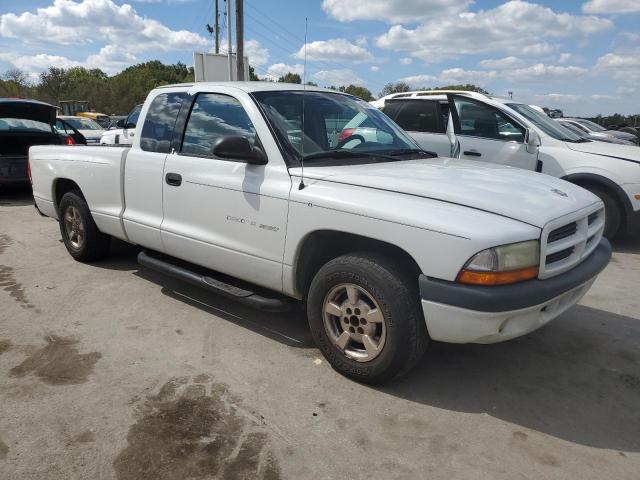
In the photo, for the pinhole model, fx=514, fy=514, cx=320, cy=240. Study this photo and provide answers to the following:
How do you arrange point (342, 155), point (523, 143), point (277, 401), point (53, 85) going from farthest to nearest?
1. point (53, 85)
2. point (523, 143)
3. point (342, 155)
4. point (277, 401)

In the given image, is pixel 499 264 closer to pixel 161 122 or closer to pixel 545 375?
pixel 545 375

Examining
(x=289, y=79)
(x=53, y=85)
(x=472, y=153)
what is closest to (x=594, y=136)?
(x=472, y=153)

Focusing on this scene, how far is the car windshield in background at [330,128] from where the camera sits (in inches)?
144

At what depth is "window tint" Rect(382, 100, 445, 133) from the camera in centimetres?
785

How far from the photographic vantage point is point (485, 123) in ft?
24.1

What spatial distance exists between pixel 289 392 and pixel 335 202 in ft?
3.94

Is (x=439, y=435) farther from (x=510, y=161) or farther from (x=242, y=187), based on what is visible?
(x=510, y=161)

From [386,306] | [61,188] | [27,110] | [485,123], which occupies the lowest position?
[386,306]

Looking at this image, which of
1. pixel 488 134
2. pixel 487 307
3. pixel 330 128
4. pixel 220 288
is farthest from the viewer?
pixel 488 134

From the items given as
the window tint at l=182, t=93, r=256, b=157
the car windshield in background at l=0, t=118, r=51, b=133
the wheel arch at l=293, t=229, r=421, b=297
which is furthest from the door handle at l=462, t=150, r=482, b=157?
the car windshield in background at l=0, t=118, r=51, b=133

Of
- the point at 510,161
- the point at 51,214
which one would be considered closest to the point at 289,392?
the point at 51,214

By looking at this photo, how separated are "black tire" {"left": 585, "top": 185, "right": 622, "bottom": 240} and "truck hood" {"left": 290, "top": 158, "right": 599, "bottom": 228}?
3588 mm

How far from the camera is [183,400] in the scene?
3049 mm

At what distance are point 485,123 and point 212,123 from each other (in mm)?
4669
